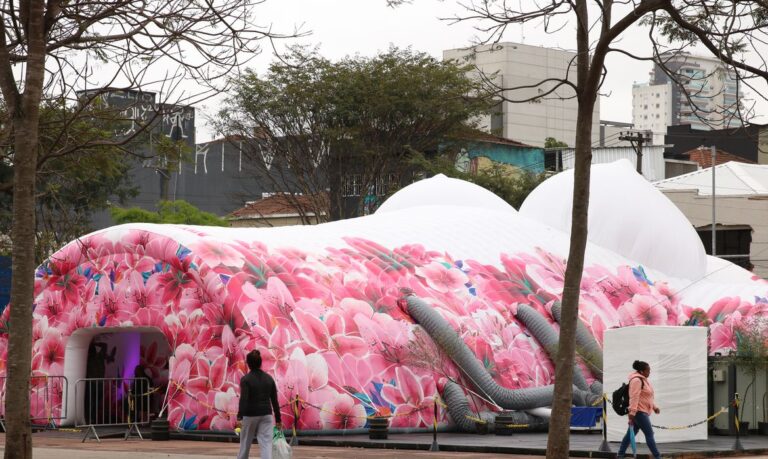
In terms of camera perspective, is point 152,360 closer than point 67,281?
No

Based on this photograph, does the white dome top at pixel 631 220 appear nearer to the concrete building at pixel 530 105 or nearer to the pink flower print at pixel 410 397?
the pink flower print at pixel 410 397

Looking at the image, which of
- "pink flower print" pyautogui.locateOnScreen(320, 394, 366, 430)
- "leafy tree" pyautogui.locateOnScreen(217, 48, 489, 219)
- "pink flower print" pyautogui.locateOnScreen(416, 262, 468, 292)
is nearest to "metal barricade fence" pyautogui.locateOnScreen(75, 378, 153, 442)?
"pink flower print" pyautogui.locateOnScreen(320, 394, 366, 430)

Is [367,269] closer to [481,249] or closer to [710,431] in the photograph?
[481,249]

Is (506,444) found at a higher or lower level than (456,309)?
lower

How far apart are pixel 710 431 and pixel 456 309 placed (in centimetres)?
581

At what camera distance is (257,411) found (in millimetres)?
15727

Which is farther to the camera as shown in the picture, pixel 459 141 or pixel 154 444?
pixel 459 141

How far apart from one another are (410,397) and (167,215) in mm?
31638

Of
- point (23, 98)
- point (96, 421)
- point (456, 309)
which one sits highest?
point (23, 98)

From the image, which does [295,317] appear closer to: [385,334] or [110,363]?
[385,334]

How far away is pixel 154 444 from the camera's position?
2280 centimetres

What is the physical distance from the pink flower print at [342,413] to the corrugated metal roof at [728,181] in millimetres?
35507

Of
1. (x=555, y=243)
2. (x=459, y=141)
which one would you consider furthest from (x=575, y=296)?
(x=459, y=141)

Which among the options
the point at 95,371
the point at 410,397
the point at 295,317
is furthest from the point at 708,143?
the point at 295,317
